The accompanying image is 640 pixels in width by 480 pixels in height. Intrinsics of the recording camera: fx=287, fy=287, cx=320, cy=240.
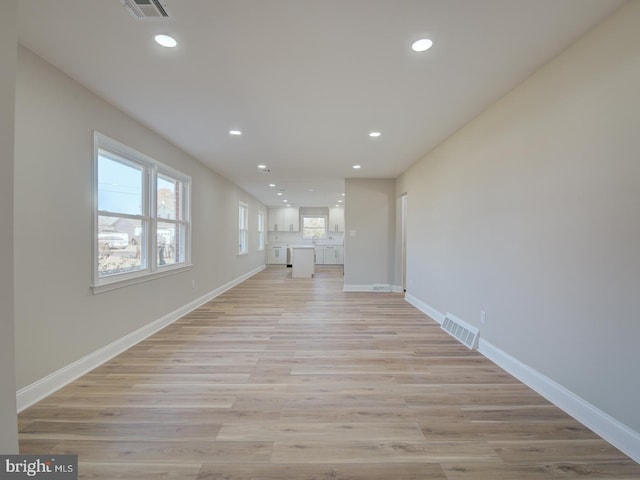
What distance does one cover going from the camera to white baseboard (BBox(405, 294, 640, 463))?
5.06ft

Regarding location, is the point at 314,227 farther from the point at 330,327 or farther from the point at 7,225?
the point at 7,225

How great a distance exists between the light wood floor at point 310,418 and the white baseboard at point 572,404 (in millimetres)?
56

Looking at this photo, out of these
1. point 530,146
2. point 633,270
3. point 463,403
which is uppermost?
point 530,146

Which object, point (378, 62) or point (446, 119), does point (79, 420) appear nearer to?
point (378, 62)

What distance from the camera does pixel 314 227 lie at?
1166 cm

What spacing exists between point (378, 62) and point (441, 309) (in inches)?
123

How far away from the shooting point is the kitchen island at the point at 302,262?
8.37 meters

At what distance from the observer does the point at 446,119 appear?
3.04m

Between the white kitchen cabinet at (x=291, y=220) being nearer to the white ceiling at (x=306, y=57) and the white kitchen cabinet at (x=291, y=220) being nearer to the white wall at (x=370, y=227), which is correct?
the white wall at (x=370, y=227)

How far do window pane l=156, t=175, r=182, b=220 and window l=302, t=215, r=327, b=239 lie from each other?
7475mm

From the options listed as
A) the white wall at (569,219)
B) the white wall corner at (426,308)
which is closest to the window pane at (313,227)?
the white wall corner at (426,308)

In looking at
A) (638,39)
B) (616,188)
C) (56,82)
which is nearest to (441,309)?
(616,188)

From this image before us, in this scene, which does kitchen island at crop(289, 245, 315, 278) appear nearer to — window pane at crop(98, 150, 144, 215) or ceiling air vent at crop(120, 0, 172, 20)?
window pane at crop(98, 150, 144, 215)

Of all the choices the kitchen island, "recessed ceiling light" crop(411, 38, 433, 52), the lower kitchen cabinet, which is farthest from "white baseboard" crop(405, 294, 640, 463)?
the lower kitchen cabinet
